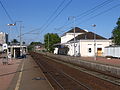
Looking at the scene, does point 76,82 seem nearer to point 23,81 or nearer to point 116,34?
point 23,81

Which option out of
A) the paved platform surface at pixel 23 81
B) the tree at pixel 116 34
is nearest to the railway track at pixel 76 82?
the paved platform surface at pixel 23 81

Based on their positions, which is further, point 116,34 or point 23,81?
point 116,34

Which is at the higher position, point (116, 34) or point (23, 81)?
point (116, 34)

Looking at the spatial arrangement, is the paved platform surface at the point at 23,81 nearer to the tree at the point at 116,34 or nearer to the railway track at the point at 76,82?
the railway track at the point at 76,82

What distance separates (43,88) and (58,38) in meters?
134

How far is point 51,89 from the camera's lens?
14.2m

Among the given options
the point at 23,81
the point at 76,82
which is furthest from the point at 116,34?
the point at 23,81

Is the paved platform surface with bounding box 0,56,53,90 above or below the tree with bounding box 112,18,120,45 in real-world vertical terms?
below

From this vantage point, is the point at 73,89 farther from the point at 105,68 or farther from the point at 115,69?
the point at 105,68

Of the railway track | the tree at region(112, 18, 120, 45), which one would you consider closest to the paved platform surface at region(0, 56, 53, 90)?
the railway track

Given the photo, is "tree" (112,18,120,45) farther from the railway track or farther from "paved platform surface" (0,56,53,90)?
"paved platform surface" (0,56,53,90)

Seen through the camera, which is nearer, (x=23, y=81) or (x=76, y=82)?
(x=76, y=82)

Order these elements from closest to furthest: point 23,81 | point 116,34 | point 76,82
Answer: point 76,82
point 23,81
point 116,34

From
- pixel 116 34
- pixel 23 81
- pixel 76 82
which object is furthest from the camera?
pixel 116 34
